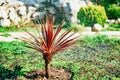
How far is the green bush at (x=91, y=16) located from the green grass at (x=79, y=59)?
3520 mm

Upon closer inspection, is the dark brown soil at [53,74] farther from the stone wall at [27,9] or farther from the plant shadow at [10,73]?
the stone wall at [27,9]

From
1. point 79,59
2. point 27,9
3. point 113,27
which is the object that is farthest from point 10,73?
point 113,27

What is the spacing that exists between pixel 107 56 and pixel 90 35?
318cm

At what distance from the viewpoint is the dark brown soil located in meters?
7.14

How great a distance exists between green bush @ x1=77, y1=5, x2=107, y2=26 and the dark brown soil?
685 centimetres

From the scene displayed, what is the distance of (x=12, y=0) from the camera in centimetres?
1508

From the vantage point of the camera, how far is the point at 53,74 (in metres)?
7.30

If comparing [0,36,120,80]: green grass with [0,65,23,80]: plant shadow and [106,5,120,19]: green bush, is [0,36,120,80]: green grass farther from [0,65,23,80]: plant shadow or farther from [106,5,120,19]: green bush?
[106,5,120,19]: green bush

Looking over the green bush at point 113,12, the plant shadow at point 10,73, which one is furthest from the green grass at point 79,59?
the green bush at point 113,12

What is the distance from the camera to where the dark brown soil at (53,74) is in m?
7.14

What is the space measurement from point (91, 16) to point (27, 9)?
10.1 feet

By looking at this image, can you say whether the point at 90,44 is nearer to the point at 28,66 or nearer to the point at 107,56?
the point at 107,56

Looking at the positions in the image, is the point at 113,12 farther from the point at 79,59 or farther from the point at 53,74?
the point at 53,74

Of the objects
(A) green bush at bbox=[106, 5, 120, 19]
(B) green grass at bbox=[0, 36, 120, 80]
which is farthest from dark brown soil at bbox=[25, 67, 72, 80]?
(A) green bush at bbox=[106, 5, 120, 19]
